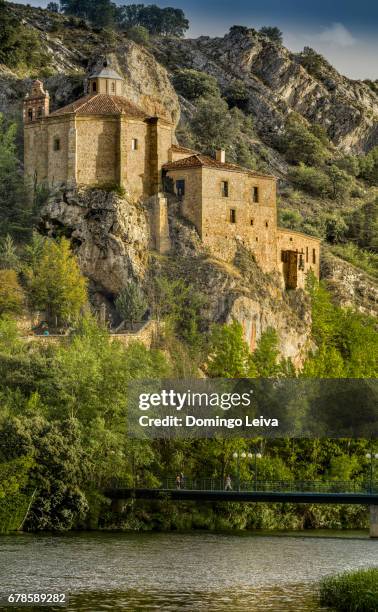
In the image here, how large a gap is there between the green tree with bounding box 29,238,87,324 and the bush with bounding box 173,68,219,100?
198 feet

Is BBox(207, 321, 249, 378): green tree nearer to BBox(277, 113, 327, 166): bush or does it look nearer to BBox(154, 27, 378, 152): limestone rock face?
BBox(277, 113, 327, 166): bush

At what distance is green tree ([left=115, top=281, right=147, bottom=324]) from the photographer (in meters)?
101

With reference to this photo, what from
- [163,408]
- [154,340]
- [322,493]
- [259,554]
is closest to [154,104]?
[154,340]

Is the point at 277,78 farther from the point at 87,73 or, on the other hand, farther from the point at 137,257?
the point at 137,257

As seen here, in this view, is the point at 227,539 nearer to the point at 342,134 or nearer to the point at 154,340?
the point at 154,340

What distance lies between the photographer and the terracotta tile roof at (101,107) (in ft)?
352

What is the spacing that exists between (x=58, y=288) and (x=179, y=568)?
39.4 m

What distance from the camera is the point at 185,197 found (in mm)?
107812

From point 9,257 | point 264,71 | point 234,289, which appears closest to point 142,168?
point 234,289

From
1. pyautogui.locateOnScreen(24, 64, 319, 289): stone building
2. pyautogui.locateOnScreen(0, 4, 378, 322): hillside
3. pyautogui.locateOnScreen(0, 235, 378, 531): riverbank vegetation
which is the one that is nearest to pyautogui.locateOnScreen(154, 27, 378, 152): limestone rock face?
pyautogui.locateOnScreen(0, 4, 378, 322): hillside

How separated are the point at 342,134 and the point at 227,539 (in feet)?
364

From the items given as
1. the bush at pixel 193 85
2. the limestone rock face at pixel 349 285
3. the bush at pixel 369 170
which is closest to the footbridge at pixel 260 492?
the limestone rock face at pixel 349 285

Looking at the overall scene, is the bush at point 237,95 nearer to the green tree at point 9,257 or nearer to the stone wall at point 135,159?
the stone wall at point 135,159

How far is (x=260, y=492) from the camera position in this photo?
79125mm
